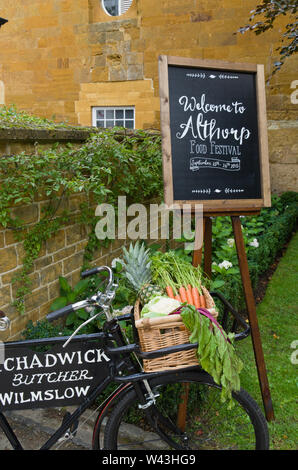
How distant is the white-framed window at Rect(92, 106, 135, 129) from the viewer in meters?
9.63

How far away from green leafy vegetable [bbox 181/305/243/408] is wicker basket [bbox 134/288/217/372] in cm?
6

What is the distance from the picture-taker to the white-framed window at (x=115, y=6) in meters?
9.39

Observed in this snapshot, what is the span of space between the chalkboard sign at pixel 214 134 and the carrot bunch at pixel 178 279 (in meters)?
0.39

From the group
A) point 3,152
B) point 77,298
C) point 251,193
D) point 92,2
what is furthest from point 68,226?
point 92,2

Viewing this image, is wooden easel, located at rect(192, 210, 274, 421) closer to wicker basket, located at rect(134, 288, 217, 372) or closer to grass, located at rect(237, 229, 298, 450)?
grass, located at rect(237, 229, 298, 450)

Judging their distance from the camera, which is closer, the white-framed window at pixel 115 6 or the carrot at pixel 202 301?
the carrot at pixel 202 301

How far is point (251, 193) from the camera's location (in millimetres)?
2779

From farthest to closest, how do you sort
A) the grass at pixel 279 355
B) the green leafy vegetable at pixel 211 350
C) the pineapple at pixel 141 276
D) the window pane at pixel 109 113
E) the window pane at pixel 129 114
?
the window pane at pixel 109 113 → the window pane at pixel 129 114 → the grass at pixel 279 355 → the pineapple at pixel 141 276 → the green leafy vegetable at pixel 211 350

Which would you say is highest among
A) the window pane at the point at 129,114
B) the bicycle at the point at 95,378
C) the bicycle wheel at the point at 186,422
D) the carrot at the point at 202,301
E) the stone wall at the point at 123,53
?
the stone wall at the point at 123,53

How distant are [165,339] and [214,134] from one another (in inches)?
56.6

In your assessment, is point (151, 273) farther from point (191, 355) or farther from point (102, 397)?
point (102, 397)

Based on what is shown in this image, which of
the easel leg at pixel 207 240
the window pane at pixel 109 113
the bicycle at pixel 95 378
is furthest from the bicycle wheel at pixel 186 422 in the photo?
the window pane at pixel 109 113

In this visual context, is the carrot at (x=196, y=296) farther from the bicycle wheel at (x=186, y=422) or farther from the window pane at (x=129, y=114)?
the window pane at (x=129, y=114)

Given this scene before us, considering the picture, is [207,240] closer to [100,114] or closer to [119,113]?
[119,113]
